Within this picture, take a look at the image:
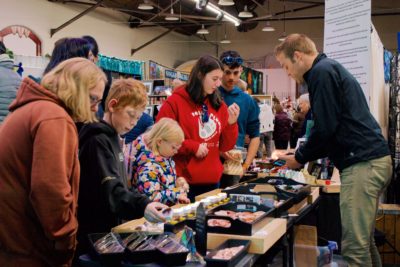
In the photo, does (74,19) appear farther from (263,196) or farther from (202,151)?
(263,196)

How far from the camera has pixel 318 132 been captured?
8.73ft

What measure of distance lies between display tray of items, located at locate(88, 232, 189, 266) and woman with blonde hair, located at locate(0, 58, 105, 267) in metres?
0.11

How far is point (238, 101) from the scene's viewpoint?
358cm

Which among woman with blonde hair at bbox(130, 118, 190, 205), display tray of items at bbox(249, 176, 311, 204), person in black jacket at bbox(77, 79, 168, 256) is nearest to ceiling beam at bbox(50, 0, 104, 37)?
display tray of items at bbox(249, 176, 311, 204)

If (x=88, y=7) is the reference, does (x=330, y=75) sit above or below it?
below

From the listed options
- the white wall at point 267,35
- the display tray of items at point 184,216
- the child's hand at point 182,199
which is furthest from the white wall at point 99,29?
the display tray of items at point 184,216

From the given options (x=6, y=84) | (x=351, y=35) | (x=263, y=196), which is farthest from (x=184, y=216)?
(x=351, y=35)

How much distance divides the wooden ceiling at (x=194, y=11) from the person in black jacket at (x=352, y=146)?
11.4 meters

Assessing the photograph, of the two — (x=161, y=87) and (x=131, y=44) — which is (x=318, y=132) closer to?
(x=161, y=87)

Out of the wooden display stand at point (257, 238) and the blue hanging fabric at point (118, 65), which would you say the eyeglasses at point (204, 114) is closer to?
the wooden display stand at point (257, 238)

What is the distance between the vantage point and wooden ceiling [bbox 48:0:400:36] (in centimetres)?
1465

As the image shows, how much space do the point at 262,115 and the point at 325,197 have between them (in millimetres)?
6050

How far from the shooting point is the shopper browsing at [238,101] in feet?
11.2

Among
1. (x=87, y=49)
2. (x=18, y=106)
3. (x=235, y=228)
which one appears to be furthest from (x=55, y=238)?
(x=87, y=49)
